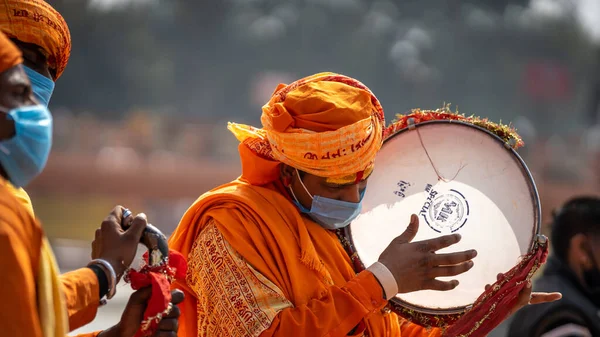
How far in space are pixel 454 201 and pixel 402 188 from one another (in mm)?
210

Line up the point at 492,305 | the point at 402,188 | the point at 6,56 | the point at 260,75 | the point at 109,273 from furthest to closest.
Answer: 1. the point at 260,75
2. the point at 402,188
3. the point at 492,305
4. the point at 109,273
5. the point at 6,56

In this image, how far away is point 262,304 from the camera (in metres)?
2.69

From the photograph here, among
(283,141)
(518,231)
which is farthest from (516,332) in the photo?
(283,141)

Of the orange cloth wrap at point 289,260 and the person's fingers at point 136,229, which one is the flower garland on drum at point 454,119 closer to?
the orange cloth wrap at point 289,260

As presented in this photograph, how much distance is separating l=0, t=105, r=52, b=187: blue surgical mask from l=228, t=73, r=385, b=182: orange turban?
1.06m

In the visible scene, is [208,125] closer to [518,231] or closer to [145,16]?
[145,16]

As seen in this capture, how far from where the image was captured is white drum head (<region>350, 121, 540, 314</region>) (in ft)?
10.0

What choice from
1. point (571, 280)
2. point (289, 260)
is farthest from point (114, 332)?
point (571, 280)

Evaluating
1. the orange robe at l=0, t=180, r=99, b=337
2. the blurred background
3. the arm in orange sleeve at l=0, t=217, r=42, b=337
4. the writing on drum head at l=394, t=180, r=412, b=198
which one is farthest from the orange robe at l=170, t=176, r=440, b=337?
the blurred background

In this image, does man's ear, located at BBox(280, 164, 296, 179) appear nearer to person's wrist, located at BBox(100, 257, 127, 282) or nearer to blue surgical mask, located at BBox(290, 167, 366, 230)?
blue surgical mask, located at BBox(290, 167, 366, 230)

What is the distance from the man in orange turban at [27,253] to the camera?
182 cm

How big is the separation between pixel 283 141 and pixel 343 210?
0.35 meters

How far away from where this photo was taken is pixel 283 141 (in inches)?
113

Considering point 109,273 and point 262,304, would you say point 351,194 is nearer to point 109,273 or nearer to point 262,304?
point 262,304
